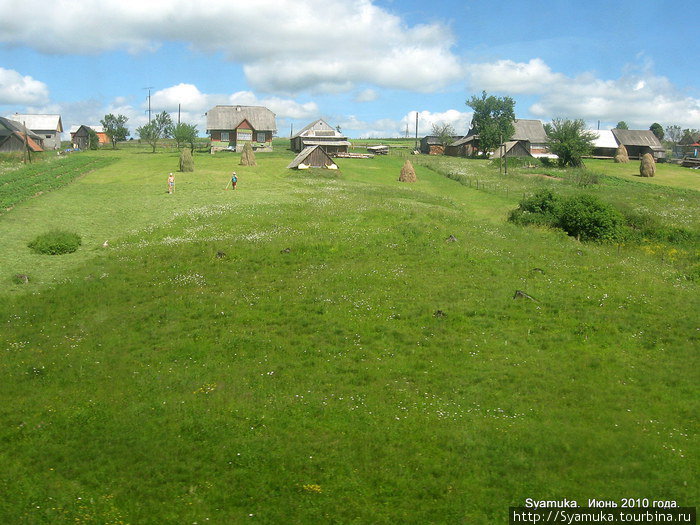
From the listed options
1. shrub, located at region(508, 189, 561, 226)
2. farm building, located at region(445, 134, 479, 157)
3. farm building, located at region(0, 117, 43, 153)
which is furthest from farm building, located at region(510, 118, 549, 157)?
farm building, located at region(0, 117, 43, 153)

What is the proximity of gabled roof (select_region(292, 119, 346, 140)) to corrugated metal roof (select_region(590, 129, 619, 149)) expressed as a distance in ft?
166

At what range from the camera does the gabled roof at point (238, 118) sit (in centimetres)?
9919

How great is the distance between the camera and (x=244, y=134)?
98500 millimetres

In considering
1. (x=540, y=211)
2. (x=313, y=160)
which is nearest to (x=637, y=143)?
(x=313, y=160)

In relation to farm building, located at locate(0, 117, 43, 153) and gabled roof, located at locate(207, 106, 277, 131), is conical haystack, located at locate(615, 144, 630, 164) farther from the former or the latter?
farm building, located at locate(0, 117, 43, 153)

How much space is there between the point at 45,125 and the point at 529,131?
340ft

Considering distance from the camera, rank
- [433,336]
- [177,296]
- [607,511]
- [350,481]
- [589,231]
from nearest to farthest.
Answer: [607,511]
[350,481]
[433,336]
[177,296]
[589,231]

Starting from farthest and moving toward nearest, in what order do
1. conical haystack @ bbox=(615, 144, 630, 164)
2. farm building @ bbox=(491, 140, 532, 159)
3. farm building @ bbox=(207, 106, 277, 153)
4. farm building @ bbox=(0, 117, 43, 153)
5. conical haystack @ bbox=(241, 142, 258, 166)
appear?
1. farm building @ bbox=(207, 106, 277, 153)
2. conical haystack @ bbox=(615, 144, 630, 164)
3. farm building @ bbox=(491, 140, 532, 159)
4. farm building @ bbox=(0, 117, 43, 153)
5. conical haystack @ bbox=(241, 142, 258, 166)

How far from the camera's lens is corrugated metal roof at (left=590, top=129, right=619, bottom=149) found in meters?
104

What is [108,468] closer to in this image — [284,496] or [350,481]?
[284,496]

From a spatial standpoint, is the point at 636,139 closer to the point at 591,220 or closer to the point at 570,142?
the point at 570,142

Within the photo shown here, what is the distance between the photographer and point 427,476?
37.4 ft

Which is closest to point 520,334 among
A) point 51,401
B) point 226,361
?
point 226,361

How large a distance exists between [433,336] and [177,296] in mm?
10480
